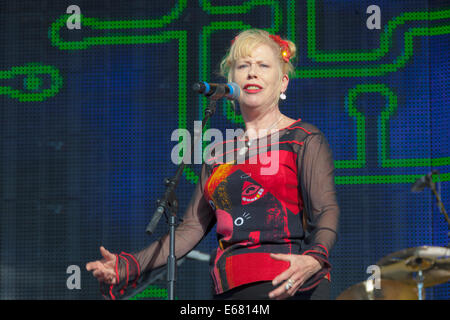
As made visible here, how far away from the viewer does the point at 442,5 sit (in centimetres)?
471

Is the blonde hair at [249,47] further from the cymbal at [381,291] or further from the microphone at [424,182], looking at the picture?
the cymbal at [381,291]

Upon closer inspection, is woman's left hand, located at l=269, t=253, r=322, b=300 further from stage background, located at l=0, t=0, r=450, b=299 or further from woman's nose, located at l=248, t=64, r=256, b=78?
stage background, located at l=0, t=0, r=450, b=299

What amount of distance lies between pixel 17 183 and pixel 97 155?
642 millimetres

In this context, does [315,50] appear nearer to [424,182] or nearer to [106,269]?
[424,182]

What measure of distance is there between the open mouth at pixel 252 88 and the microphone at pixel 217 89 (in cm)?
6

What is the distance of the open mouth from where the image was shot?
9.04 ft

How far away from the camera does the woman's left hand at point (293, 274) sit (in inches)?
83.7

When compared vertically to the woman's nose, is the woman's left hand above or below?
below

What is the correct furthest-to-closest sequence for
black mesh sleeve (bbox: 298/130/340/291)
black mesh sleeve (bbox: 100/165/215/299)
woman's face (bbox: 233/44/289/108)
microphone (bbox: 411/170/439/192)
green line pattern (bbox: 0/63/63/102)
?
1. green line pattern (bbox: 0/63/63/102)
2. microphone (bbox: 411/170/439/192)
3. woman's face (bbox: 233/44/289/108)
4. black mesh sleeve (bbox: 100/165/215/299)
5. black mesh sleeve (bbox: 298/130/340/291)

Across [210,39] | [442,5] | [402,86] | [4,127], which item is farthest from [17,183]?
[442,5]

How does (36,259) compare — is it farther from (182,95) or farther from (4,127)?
(182,95)

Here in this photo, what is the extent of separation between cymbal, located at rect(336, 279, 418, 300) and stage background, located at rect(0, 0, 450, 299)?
2.92 ft

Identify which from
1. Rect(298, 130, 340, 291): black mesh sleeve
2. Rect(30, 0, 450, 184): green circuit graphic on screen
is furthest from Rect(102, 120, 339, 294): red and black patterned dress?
Rect(30, 0, 450, 184): green circuit graphic on screen
